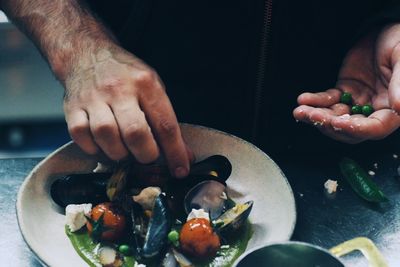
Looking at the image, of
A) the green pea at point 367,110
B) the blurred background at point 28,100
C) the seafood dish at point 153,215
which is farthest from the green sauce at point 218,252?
the blurred background at point 28,100

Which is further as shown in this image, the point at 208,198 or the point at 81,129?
the point at 208,198

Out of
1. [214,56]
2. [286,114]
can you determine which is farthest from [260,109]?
[214,56]

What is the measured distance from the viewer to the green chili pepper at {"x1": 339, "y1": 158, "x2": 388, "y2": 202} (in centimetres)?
131

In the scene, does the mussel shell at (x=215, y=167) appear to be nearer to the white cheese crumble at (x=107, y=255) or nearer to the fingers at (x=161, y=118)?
the fingers at (x=161, y=118)

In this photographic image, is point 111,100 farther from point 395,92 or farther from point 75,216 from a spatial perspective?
point 395,92

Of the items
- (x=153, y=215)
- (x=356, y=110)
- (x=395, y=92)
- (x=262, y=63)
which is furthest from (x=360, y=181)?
(x=153, y=215)

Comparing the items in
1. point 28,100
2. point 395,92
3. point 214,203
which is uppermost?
point 395,92

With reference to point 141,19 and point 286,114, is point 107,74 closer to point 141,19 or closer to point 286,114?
point 141,19

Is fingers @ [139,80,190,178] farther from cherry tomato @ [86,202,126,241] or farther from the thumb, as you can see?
the thumb

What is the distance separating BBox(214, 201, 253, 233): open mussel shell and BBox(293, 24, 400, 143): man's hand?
240 mm

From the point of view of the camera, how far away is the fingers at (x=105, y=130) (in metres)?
1.12

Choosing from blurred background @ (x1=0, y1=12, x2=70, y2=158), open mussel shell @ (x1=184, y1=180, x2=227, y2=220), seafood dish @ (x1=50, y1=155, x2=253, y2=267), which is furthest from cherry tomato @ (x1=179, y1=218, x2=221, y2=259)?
blurred background @ (x1=0, y1=12, x2=70, y2=158)

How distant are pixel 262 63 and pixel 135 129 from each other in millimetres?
552

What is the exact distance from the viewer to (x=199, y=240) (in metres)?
1.11
